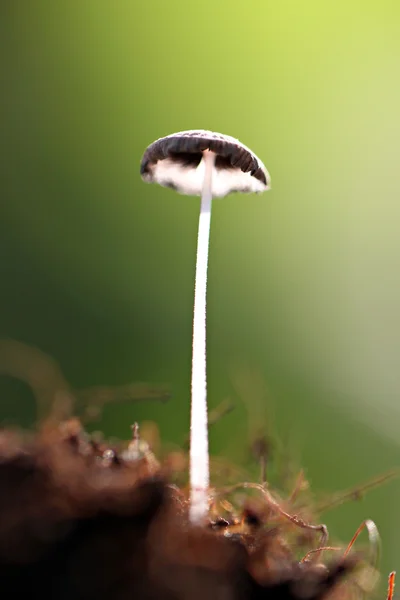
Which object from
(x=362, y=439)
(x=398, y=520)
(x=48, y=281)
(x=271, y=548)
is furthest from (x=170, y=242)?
(x=271, y=548)

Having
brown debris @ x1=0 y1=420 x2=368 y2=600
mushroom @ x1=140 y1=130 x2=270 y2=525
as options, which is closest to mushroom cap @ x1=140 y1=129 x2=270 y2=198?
mushroom @ x1=140 y1=130 x2=270 y2=525

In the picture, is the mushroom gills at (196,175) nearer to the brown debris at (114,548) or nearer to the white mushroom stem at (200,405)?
the white mushroom stem at (200,405)

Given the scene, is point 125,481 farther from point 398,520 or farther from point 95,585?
point 398,520

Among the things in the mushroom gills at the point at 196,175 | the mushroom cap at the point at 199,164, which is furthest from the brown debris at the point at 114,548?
the mushroom gills at the point at 196,175

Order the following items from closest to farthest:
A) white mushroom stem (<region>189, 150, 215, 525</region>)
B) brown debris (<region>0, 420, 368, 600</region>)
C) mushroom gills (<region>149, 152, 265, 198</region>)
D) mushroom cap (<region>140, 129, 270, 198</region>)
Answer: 1. brown debris (<region>0, 420, 368, 600</region>)
2. white mushroom stem (<region>189, 150, 215, 525</region>)
3. mushroom cap (<region>140, 129, 270, 198</region>)
4. mushroom gills (<region>149, 152, 265, 198</region>)

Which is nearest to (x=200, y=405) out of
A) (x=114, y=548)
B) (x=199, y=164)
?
(x=114, y=548)

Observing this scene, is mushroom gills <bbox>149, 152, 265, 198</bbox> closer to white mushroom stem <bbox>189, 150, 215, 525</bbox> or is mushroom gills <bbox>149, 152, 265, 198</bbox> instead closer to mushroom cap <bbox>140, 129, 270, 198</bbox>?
mushroom cap <bbox>140, 129, 270, 198</bbox>

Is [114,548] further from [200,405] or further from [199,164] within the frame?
[199,164]
